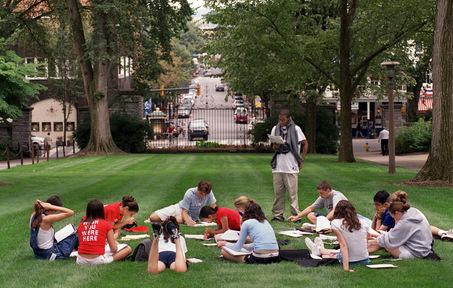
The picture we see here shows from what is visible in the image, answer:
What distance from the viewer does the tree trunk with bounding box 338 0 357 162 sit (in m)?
31.6

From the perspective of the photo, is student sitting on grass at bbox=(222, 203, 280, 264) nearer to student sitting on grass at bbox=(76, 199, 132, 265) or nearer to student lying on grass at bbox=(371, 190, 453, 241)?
student sitting on grass at bbox=(76, 199, 132, 265)

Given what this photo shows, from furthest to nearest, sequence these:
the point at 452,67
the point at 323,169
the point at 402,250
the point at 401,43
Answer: the point at 401,43 → the point at 323,169 → the point at 452,67 → the point at 402,250

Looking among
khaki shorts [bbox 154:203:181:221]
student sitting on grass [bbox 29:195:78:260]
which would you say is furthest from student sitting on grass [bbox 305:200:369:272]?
khaki shorts [bbox 154:203:181:221]

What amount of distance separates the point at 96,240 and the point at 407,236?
392 cm

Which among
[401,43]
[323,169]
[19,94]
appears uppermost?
[401,43]

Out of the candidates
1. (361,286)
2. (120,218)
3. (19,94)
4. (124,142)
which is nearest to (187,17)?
(124,142)

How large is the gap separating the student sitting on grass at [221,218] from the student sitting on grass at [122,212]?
1.08 m

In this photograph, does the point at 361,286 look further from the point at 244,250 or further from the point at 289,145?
the point at 289,145

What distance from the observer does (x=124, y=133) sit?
46.9 m

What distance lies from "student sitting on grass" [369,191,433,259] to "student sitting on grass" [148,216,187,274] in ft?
8.95

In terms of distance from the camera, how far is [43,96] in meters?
67.9

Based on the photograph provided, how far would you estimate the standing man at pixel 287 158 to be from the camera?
1409 cm

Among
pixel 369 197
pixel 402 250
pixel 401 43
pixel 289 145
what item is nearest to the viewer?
pixel 402 250

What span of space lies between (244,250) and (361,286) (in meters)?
2.21
